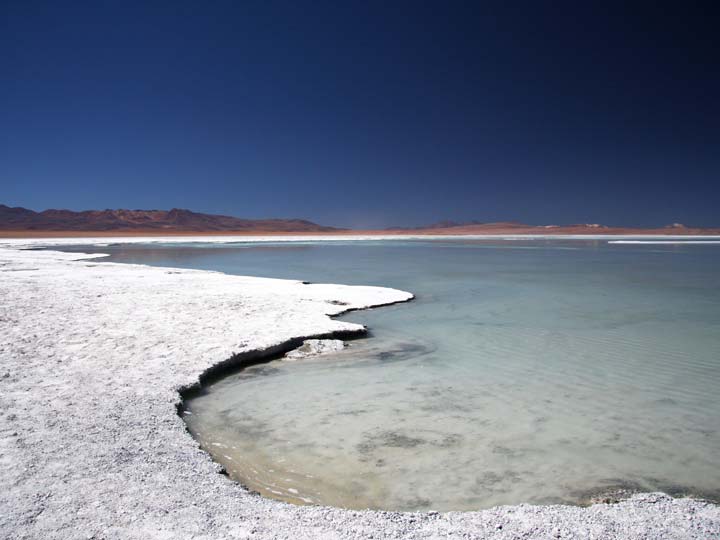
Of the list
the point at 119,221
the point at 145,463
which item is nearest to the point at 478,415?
the point at 145,463

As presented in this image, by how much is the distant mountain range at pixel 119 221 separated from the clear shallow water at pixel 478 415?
403 ft

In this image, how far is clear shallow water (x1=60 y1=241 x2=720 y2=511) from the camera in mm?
3328

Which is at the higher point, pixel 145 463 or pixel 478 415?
pixel 145 463

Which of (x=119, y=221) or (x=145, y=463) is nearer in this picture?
(x=145, y=463)

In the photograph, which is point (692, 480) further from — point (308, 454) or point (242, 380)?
point (242, 380)

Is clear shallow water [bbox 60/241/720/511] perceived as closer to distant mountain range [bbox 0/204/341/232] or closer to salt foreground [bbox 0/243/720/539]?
salt foreground [bbox 0/243/720/539]

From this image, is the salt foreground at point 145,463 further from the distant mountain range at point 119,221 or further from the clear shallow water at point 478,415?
the distant mountain range at point 119,221

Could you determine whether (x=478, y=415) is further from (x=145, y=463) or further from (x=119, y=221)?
(x=119, y=221)

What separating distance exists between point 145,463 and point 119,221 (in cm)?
14522

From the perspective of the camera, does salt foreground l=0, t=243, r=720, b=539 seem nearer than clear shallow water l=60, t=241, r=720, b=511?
Yes

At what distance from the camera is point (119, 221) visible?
13488cm

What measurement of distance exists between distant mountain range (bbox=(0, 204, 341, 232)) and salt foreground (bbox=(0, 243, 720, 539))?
399 ft

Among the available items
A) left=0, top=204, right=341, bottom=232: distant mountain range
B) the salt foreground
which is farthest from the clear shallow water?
left=0, top=204, right=341, bottom=232: distant mountain range

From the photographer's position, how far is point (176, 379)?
4965 millimetres
